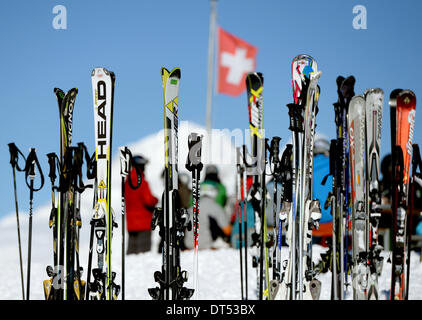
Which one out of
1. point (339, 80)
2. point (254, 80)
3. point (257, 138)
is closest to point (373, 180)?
point (339, 80)

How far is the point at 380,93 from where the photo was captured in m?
3.54

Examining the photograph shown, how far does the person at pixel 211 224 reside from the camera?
21.9 ft

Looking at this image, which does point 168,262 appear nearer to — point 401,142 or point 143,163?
point 401,142

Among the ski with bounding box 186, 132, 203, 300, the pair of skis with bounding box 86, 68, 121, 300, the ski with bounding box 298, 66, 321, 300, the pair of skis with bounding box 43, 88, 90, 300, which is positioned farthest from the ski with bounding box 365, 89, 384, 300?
the pair of skis with bounding box 43, 88, 90, 300

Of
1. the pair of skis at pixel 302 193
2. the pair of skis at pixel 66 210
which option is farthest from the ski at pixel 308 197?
the pair of skis at pixel 66 210

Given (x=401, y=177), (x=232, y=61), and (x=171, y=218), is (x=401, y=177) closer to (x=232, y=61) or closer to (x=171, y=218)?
(x=171, y=218)

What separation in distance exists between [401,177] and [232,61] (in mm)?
5467

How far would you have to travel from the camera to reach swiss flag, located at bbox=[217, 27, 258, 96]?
26.9 ft

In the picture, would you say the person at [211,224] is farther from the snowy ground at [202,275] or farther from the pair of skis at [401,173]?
the pair of skis at [401,173]

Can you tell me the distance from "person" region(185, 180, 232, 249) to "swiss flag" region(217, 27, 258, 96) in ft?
5.92

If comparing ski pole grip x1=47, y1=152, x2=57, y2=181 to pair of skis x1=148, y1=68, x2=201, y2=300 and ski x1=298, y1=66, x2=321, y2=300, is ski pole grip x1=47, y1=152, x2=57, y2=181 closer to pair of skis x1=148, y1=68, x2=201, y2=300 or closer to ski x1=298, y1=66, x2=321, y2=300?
pair of skis x1=148, y1=68, x2=201, y2=300
